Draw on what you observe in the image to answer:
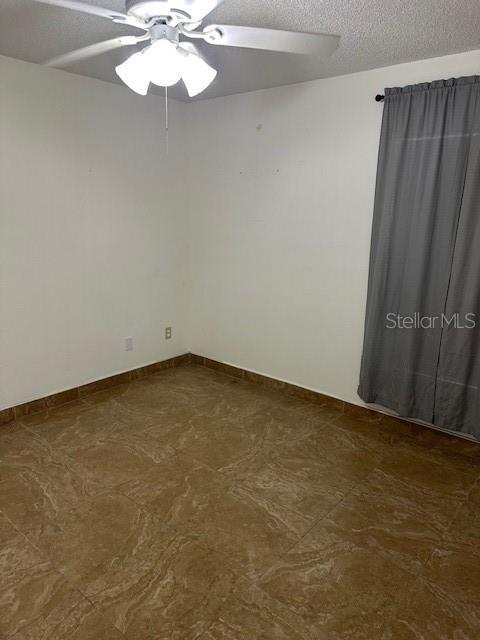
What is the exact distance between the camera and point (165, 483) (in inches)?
93.7

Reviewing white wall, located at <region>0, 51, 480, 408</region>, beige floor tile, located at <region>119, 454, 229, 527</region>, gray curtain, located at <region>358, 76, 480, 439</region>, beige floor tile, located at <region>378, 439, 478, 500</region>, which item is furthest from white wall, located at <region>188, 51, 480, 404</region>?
beige floor tile, located at <region>119, 454, 229, 527</region>

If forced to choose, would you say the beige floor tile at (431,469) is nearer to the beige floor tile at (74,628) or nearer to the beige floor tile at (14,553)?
the beige floor tile at (74,628)

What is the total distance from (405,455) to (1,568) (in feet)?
7.26

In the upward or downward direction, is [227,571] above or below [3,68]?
below

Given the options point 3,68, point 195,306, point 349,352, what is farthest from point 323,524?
point 3,68

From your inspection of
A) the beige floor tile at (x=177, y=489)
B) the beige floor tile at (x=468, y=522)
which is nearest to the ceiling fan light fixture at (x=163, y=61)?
the beige floor tile at (x=177, y=489)

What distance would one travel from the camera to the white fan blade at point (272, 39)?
5.08 feet

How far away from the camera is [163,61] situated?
167 cm

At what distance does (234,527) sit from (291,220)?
217 cm

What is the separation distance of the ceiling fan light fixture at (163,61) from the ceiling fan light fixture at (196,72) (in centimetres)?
5

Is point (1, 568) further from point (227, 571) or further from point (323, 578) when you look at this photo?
point (323, 578)

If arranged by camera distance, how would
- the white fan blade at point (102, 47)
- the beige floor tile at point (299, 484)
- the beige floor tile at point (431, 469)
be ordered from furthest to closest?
the beige floor tile at point (431, 469)
the beige floor tile at point (299, 484)
the white fan blade at point (102, 47)

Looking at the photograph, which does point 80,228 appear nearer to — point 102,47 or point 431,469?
point 102,47

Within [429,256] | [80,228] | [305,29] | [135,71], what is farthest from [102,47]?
[429,256]
